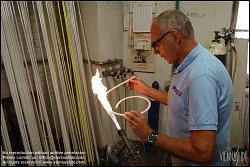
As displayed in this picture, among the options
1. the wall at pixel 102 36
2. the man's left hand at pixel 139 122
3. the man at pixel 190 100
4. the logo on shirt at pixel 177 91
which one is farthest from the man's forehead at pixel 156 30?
the wall at pixel 102 36

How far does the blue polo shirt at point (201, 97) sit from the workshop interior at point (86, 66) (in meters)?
0.49

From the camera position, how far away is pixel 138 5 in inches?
98.3

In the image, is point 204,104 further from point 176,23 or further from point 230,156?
point 230,156

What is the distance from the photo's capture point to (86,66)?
2553 mm

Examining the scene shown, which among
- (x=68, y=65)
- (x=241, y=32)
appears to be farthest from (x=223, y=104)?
(x=68, y=65)

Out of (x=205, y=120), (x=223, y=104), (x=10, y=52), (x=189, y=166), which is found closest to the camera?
(x=205, y=120)

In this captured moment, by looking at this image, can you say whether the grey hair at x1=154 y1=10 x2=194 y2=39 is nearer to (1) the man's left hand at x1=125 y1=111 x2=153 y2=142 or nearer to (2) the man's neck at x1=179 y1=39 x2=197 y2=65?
(2) the man's neck at x1=179 y1=39 x2=197 y2=65

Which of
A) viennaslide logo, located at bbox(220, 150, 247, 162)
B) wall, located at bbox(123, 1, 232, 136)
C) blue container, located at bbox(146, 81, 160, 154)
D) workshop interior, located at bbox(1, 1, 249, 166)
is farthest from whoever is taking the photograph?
blue container, located at bbox(146, 81, 160, 154)

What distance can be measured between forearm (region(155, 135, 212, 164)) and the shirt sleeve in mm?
89

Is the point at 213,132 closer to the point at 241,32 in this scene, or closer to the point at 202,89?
the point at 202,89

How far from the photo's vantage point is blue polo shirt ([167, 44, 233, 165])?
0.99 m

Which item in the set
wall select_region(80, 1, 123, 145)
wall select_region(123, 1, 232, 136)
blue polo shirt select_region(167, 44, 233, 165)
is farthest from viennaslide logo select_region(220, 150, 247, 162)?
wall select_region(80, 1, 123, 145)

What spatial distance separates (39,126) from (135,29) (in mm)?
1512

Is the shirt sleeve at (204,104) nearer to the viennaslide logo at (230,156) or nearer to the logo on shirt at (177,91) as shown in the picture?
the logo on shirt at (177,91)
